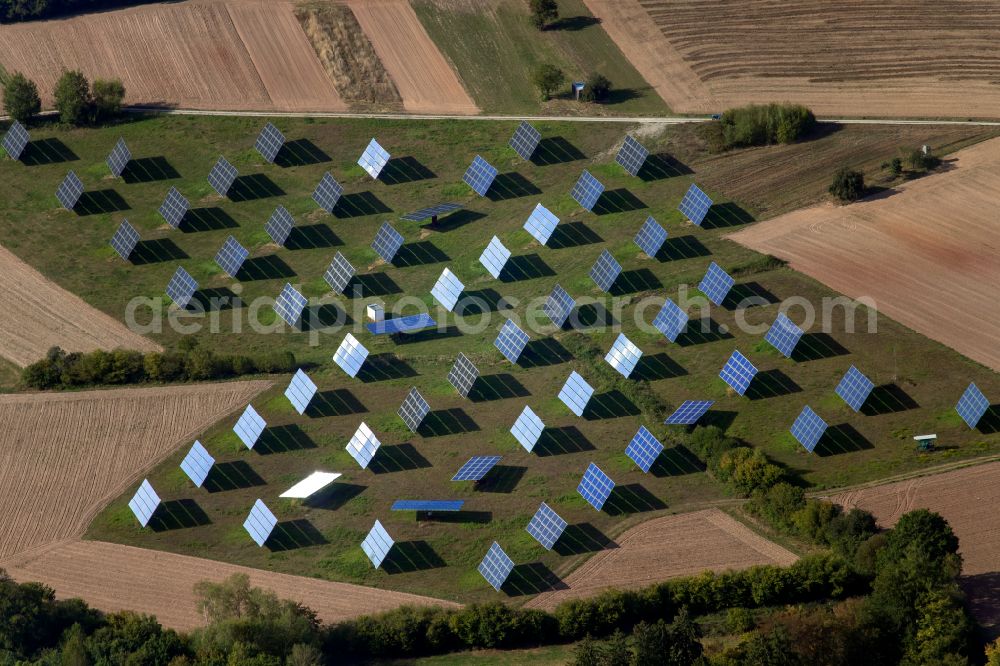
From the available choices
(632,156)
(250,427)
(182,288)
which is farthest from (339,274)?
(632,156)

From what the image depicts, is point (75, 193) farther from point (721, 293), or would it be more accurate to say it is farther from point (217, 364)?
point (721, 293)

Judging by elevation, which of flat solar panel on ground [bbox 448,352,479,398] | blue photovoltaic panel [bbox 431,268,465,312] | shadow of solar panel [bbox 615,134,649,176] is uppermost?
shadow of solar panel [bbox 615,134,649,176]

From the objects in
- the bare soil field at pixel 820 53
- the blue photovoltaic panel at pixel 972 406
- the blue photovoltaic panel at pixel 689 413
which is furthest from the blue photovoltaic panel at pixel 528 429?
the bare soil field at pixel 820 53

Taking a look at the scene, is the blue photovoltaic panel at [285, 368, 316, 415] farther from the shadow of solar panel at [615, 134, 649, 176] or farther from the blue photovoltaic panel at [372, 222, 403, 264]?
the shadow of solar panel at [615, 134, 649, 176]

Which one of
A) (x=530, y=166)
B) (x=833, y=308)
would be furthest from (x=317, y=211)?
(x=833, y=308)

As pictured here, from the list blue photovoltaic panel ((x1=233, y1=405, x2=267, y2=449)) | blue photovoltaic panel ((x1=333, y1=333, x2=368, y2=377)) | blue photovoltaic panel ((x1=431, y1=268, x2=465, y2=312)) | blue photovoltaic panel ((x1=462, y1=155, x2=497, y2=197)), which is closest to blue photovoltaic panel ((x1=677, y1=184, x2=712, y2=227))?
blue photovoltaic panel ((x1=462, y1=155, x2=497, y2=197))

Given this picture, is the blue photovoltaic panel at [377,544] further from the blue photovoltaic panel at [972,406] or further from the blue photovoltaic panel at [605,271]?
the blue photovoltaic panel at [972,406]

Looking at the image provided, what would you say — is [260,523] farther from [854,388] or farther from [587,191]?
[854,388]
